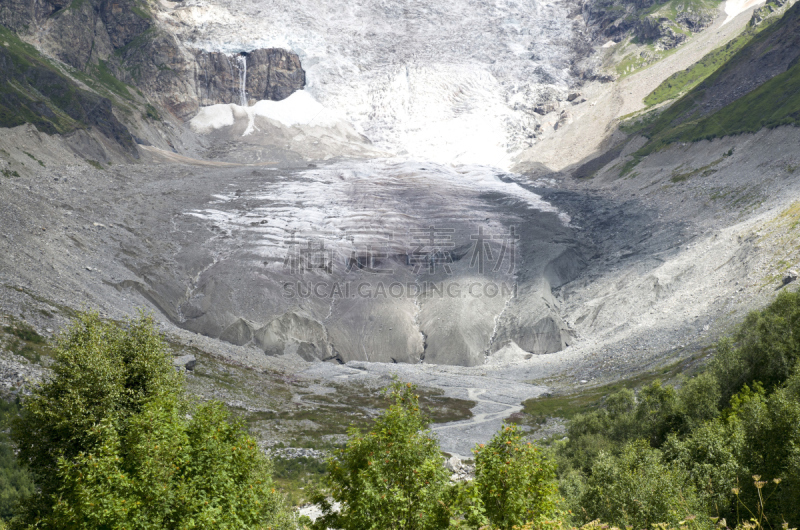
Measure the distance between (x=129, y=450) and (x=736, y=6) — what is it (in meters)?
244

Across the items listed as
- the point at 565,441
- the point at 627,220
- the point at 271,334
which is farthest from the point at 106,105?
the point at 565,441

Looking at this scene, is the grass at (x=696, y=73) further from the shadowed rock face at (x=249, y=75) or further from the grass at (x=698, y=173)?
the shadowed rock face at (x=249, y=75)

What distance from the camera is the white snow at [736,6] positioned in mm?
188375

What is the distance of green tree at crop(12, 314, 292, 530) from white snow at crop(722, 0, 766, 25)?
734 feet

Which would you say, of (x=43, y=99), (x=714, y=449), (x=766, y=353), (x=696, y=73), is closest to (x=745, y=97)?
(x=696, y=73)

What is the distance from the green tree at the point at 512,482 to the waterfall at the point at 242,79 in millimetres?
185920

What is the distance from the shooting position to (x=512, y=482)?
1491 centimetres

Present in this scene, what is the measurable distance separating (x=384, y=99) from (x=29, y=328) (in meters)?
166

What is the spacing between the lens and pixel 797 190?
7262cm

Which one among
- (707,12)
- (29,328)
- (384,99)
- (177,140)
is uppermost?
(707,12)

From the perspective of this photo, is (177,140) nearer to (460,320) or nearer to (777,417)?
(460,320)

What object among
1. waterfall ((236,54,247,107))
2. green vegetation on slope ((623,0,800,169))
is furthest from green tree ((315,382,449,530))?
waterfall ((236,54,247,107))

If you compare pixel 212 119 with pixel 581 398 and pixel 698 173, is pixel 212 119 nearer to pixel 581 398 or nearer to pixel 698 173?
pixel 698 173

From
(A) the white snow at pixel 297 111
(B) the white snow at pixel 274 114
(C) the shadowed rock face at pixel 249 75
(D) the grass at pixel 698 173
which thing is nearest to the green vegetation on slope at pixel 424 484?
(D) the grass at pixel 698 173
